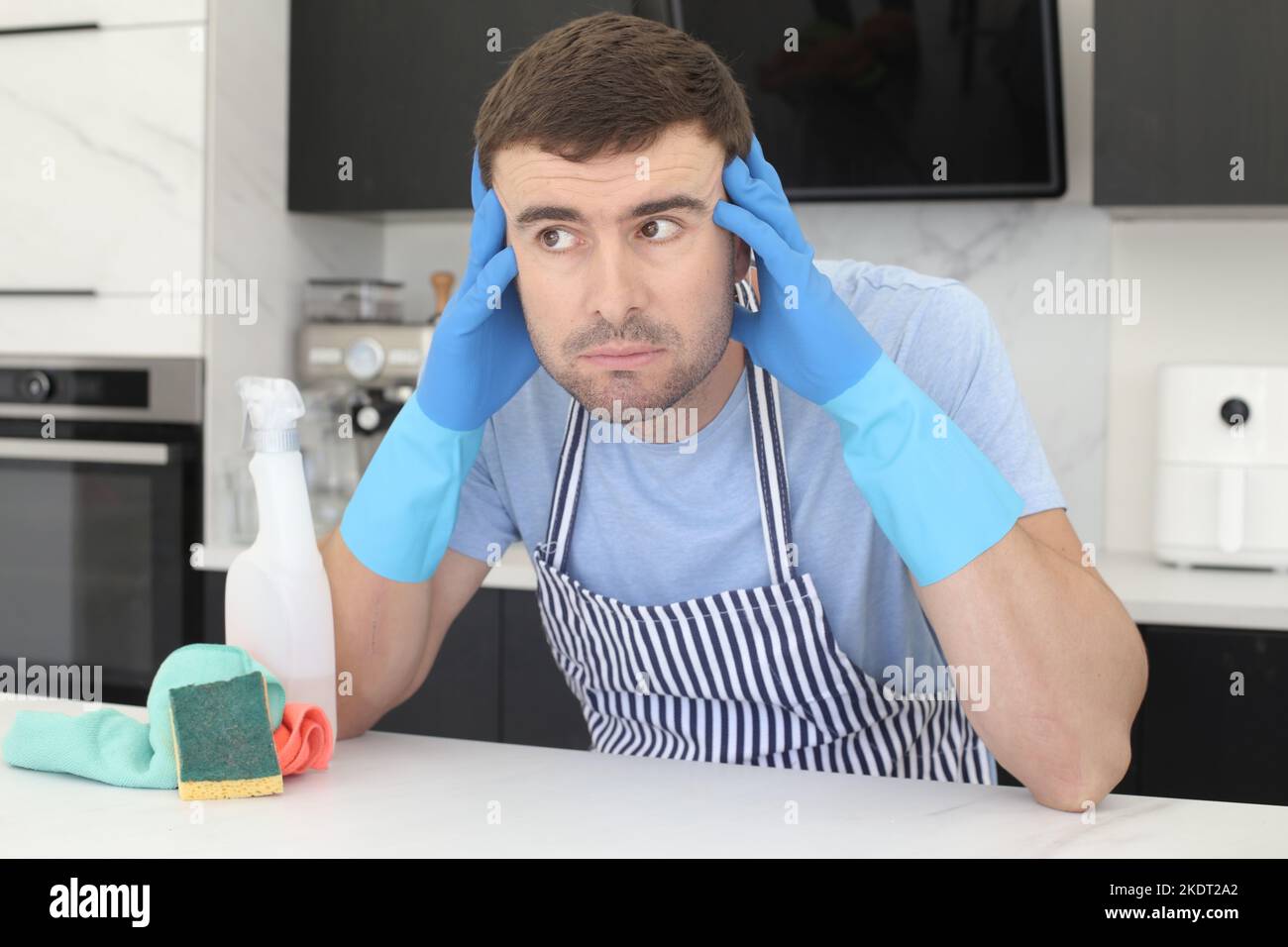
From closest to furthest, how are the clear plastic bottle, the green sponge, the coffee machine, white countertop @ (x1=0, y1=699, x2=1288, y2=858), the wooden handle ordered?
white countertop @ (x1=0, y1=699, x2=1288, y2=858) < the green sponge < the clear plastic bottle < the coffee machine < the wooden handle

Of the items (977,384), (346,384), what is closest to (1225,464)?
(977,384)

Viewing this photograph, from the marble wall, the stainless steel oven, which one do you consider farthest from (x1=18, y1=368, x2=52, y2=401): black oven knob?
the marble wall

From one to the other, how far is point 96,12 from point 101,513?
0.83 metres

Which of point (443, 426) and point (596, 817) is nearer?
point (596, 817)

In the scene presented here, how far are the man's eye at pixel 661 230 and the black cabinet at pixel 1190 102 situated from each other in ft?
3.84

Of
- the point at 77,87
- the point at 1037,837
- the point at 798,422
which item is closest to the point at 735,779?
the point at 1037,837

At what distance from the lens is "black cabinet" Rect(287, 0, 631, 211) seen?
2336mm

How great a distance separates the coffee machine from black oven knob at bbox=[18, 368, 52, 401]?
42 cm

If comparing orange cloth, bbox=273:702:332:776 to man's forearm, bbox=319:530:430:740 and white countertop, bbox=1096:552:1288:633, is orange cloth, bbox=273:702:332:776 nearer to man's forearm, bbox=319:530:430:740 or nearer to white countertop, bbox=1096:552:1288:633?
man's forearm, bbox=319:530:430:740

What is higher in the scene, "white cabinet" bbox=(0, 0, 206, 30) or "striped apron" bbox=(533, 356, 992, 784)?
"white cabinet" bbox=(0, 0, 206, 30)

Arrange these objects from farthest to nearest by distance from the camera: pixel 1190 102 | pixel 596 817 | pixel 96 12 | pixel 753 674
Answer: pixel 96 12
pixel 1190 102
pixel 753 674
pixel 596 817

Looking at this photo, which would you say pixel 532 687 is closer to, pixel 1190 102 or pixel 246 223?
pixel 246 223

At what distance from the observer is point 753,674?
121 cm

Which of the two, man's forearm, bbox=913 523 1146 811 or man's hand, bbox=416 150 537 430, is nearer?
man's forearm, bbox=913 523 1146 811
